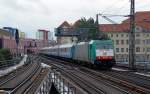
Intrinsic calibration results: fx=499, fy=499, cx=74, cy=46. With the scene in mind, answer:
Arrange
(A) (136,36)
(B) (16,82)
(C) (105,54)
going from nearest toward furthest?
(B) (16,82), (C) (105,54), (A) (136,36)

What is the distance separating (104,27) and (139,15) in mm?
11198

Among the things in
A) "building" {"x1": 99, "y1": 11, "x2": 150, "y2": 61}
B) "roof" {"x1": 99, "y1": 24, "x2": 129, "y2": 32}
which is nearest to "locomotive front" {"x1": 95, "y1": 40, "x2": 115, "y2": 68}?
"building" {"x1": 99, "y1": 11, "x2": 150, "y2": 61}

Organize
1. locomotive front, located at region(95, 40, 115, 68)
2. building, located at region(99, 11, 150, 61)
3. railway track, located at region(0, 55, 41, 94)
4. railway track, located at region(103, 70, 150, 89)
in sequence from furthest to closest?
building, located at region(99, 11, 150, 61), locomotive front, located at region(95, 40, 115, 68), railway track, located at region(103, 70, 150, 89), railway track, located at region(0, 55, 41, 94)

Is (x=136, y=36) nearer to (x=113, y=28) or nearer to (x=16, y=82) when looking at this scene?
(x=113, y=28)

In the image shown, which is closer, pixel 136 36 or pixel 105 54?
pixel 105 54

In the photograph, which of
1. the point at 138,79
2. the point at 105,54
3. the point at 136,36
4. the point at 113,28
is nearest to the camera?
the point at 138,79

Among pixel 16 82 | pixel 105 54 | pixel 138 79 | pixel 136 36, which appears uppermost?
pixel 136 36

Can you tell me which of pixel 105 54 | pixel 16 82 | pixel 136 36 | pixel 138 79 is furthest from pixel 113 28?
pixel 138 79

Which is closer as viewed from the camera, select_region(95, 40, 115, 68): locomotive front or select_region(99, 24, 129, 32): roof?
select_region(95, 40, 115, 68): locomotive front

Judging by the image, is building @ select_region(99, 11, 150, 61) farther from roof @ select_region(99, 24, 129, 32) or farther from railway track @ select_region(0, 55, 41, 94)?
railway track @ select_region(0, 55, 41, 94)

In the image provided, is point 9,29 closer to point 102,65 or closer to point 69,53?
point 69,53

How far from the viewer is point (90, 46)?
49750mm

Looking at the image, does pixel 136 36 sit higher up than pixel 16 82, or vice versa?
pixel 136 36

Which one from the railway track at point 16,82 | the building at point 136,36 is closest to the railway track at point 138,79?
the railway track at point 16,82
